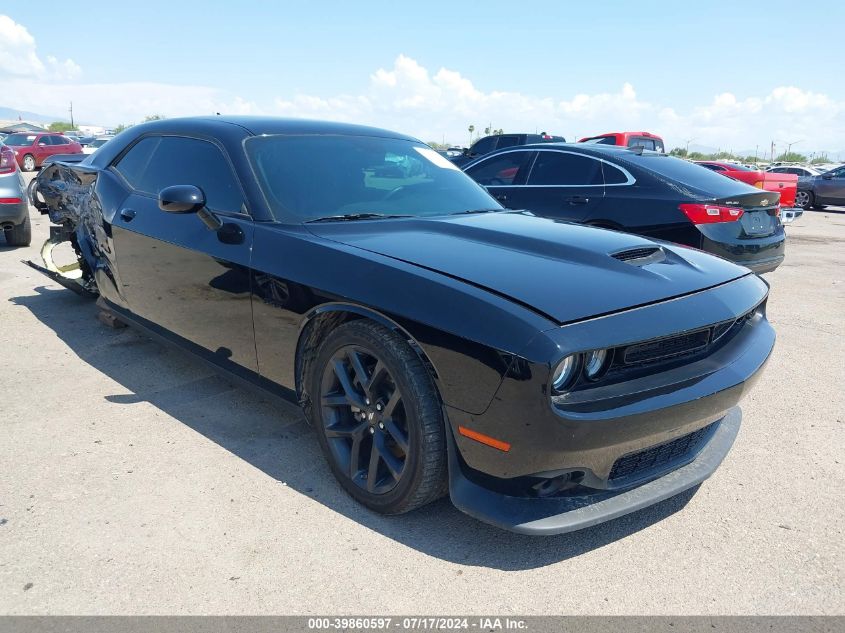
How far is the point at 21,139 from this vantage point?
24.0 m

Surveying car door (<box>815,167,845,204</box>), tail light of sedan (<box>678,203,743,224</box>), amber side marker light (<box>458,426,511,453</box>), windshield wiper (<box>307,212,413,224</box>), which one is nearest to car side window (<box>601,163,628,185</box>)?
tail light of sedan (<box>678,203,743,224</box>)

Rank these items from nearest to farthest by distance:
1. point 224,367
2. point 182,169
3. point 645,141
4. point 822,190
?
1. point 224,367
2. point 182,169
3. point 645,141
4. point 822,190

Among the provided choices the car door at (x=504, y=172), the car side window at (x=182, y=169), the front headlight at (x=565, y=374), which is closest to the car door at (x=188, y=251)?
the car side window at (x=182, y=169)

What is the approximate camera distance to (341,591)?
2186 mm

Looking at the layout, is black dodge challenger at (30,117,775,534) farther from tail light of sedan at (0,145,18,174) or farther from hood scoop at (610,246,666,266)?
tail light of sedan at (0,145,18,174)

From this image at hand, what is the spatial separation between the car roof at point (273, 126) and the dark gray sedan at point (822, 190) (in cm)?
1940

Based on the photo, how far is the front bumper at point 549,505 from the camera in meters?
2.16

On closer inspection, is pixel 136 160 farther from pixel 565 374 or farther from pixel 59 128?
pixel 59 128

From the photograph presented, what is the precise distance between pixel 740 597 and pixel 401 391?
1.33 metres

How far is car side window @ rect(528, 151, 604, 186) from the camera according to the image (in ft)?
19.8

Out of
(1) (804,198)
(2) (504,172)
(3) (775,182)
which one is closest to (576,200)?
(2) (504,172)

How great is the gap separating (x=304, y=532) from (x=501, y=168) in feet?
16.4

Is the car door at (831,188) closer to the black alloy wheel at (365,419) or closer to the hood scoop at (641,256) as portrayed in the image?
the hood scoop at (641,256)

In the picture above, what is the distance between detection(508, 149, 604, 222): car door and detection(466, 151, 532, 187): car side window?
20cm
